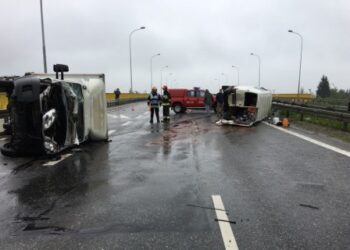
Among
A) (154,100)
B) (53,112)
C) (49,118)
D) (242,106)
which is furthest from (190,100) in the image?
(49,118)

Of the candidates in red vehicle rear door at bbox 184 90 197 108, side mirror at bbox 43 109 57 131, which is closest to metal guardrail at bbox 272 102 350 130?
red vehicle rear door at bbox 184 90 197 108

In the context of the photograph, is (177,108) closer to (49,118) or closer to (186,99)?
(186,99)

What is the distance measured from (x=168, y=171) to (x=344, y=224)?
360 cm

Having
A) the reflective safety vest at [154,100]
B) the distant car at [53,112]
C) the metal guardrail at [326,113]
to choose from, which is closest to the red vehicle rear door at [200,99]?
the metal guardrail at [326,113]

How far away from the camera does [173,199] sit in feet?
17.2

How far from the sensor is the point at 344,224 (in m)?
4.29

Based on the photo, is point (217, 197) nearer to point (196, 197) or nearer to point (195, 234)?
point (196, 197)

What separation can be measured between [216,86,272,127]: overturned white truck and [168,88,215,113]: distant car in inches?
395

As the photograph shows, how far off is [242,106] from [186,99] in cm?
1086

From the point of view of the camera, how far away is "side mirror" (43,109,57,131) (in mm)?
8219

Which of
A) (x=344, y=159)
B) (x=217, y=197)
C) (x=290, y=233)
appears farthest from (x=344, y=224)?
(x=344, y=159)

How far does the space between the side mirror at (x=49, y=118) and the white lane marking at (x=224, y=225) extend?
188 inches

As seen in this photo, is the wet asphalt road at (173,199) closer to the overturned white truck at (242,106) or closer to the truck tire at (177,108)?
the overturned white truck at (242,106)

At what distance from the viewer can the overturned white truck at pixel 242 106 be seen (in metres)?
17.0
